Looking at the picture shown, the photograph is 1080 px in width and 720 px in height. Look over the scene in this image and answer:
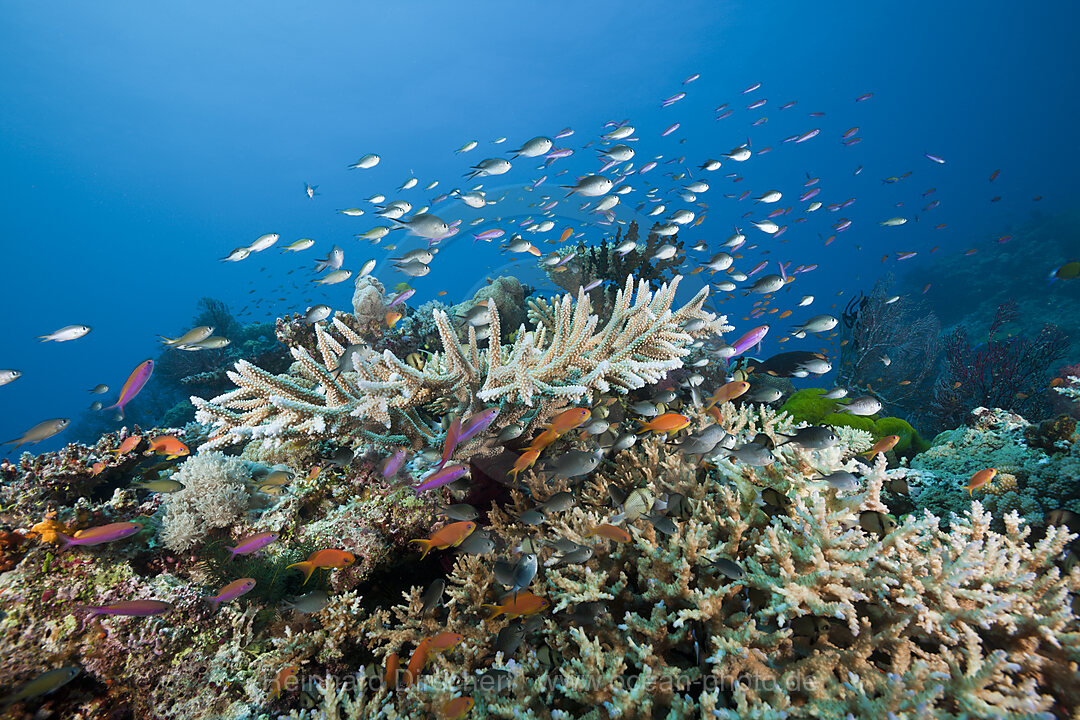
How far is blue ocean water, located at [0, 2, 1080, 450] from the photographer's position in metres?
77.4

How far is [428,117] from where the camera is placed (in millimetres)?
101375

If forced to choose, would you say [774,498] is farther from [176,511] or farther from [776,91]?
[776,91]

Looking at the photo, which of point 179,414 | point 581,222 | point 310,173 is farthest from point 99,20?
point 581,222

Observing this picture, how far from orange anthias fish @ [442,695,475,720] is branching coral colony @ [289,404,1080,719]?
92mm

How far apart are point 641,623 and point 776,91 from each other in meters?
125

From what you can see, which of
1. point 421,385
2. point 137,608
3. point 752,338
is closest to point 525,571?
point 421,385

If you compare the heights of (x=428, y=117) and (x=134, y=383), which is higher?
(x=428, y=117)

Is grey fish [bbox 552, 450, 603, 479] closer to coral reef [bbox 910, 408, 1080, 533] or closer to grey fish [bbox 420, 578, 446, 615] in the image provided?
grey fish [bbox 420, 578, 446, 615]

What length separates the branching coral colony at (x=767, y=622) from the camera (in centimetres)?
169

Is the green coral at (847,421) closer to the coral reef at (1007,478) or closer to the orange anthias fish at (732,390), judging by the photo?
the coral reef at (1007,478)

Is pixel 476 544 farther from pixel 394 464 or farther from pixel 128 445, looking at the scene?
pixel 128 445

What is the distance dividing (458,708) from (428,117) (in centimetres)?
12027

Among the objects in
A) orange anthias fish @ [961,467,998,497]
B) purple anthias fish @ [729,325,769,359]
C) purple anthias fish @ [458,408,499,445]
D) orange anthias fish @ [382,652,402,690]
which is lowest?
orange anthias fish @ [961,467,998,497]

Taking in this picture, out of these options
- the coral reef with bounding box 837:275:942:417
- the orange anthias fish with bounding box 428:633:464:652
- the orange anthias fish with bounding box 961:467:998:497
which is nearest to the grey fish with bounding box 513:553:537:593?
the orange anthias fish with bounding box 428:633:464:652
